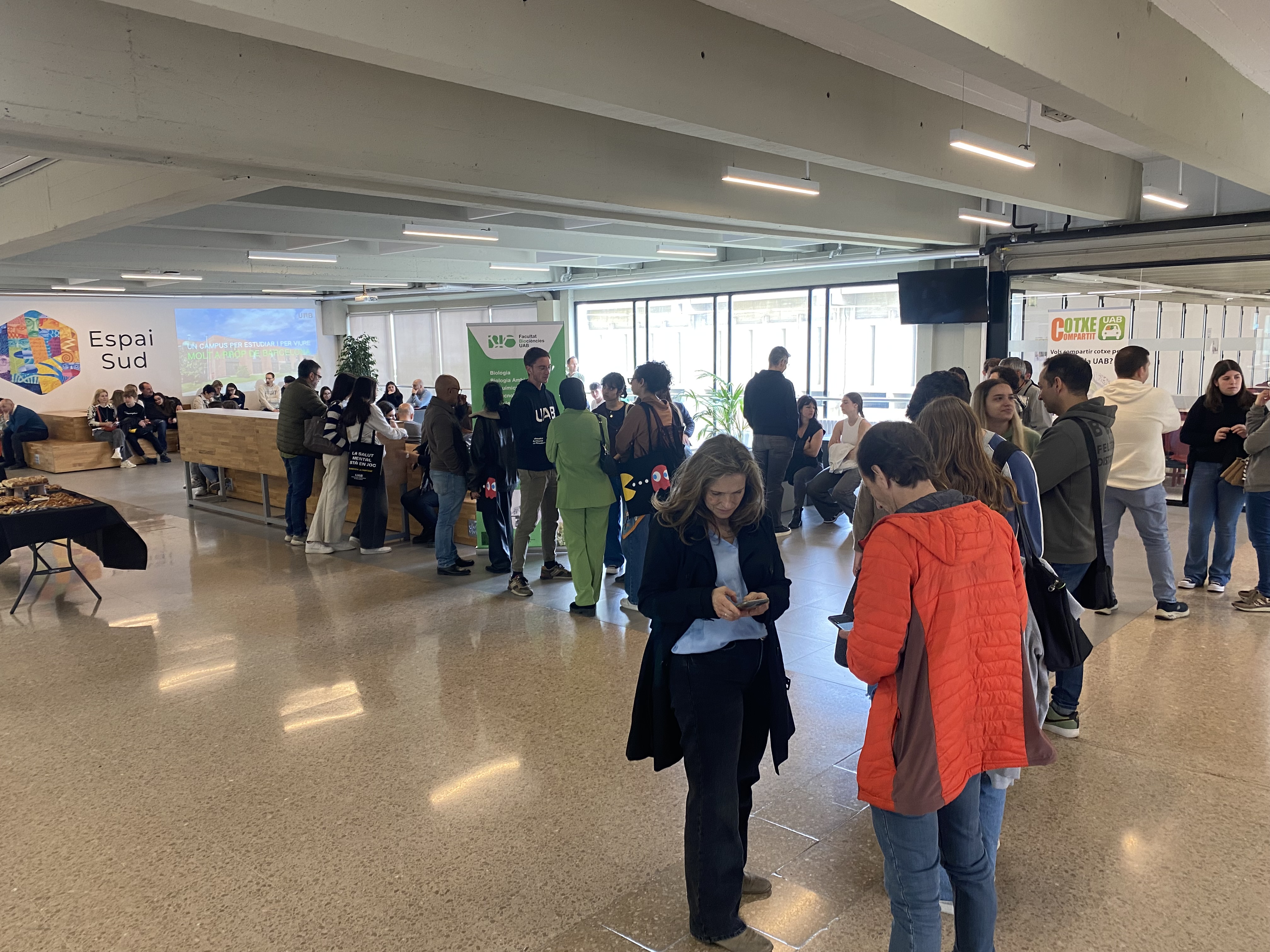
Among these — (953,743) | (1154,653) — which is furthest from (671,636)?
(1154,653)

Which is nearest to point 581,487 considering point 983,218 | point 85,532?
point 85,532

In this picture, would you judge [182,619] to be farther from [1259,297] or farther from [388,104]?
[1259,297]

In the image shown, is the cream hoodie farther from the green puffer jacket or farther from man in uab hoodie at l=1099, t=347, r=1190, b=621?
the green puffer jacket

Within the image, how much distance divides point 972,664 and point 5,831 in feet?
11.2

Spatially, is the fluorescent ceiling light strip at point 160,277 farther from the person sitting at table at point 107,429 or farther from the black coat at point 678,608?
the black coat at point 678,608

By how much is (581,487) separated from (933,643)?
3.82 m

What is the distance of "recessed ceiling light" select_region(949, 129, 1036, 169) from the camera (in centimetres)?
538

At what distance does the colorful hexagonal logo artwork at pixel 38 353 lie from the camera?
54.5 ft

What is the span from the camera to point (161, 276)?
13750mm

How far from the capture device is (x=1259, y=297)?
29.1 ft

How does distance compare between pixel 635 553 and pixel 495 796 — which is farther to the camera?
pixel 635 553

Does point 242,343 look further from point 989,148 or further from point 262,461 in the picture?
point 989,148

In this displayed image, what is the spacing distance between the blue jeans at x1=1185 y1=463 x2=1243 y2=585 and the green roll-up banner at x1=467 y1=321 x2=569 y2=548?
455cm

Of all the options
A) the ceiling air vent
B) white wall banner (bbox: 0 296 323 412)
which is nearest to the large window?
the ceiling air vent
